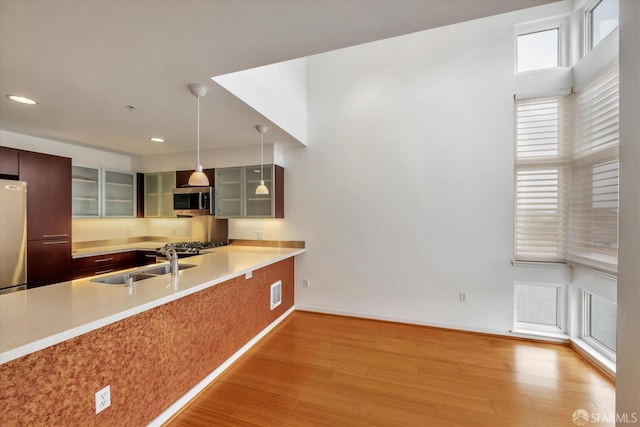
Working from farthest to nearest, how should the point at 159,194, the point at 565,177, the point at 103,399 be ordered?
the point at 159,194 → the point at 565,177 → the point at 103,399

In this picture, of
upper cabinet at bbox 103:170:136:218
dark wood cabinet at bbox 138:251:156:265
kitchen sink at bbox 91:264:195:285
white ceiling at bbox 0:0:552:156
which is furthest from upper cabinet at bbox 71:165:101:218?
kitchen sink at bbox 91:264:195:285

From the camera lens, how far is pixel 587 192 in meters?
2.61

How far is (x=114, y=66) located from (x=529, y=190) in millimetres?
4089

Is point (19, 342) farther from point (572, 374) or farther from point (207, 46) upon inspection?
point (572, 374)

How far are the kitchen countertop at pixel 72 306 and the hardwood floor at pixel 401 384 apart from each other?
0.95 meters

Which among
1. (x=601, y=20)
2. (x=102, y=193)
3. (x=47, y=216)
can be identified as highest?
(x=601, y=20)

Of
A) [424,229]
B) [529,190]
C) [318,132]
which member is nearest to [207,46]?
[318,132]

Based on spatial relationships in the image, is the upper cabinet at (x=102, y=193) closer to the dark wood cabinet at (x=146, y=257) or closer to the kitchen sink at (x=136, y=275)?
the dark wood cabinet at (x=146, y=257)

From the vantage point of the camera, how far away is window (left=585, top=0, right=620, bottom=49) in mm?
2344

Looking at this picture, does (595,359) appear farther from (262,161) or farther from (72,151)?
(72,151)

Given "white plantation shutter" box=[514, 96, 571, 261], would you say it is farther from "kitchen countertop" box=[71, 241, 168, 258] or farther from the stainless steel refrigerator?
the stainless steel refrigerator

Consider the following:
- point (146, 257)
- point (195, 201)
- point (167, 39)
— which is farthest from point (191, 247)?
point (167, 39)

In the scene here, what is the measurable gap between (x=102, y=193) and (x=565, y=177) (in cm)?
616

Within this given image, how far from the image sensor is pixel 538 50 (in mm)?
3006
